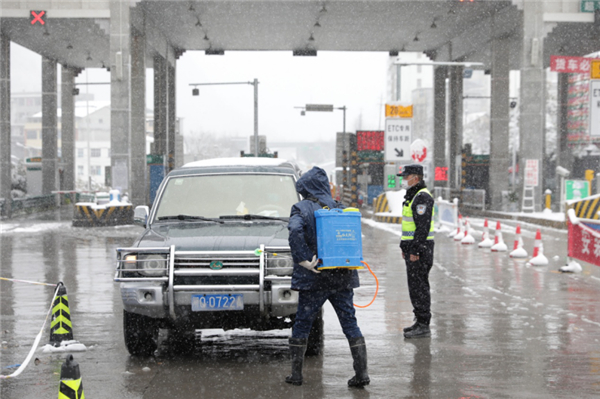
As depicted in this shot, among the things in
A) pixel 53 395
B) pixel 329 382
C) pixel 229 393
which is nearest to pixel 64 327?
pixel 53 395

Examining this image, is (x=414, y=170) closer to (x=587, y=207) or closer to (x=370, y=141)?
(x=587, y=207)

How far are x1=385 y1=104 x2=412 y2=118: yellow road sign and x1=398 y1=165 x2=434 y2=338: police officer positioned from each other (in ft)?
71.3

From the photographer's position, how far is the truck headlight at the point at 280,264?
6453 mm

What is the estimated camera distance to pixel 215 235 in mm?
6809

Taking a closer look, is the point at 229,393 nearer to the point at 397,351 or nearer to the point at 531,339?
the point at 397,351

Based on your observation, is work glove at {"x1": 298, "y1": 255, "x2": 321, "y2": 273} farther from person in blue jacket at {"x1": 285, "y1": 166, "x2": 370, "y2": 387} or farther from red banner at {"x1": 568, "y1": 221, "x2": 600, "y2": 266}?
red banner at {"x1": 568, "y1": 221, "x2": 600, "y2": 266}

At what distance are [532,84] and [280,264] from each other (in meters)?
28.4

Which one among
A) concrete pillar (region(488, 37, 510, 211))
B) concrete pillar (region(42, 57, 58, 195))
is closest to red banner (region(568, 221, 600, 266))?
concrete pillar (region(488, 37, 510, 211))

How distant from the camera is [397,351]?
23.5ft

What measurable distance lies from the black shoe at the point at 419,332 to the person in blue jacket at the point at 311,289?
2.04 meters

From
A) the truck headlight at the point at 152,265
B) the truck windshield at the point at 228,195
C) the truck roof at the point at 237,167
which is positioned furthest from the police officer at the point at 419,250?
the truck headlight at the point at 152,265

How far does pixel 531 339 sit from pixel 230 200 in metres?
3.50

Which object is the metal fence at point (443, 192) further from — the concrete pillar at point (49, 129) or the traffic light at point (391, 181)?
the concrete pillar at point (49, 129)

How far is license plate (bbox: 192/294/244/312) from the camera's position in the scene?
6.30 metres
